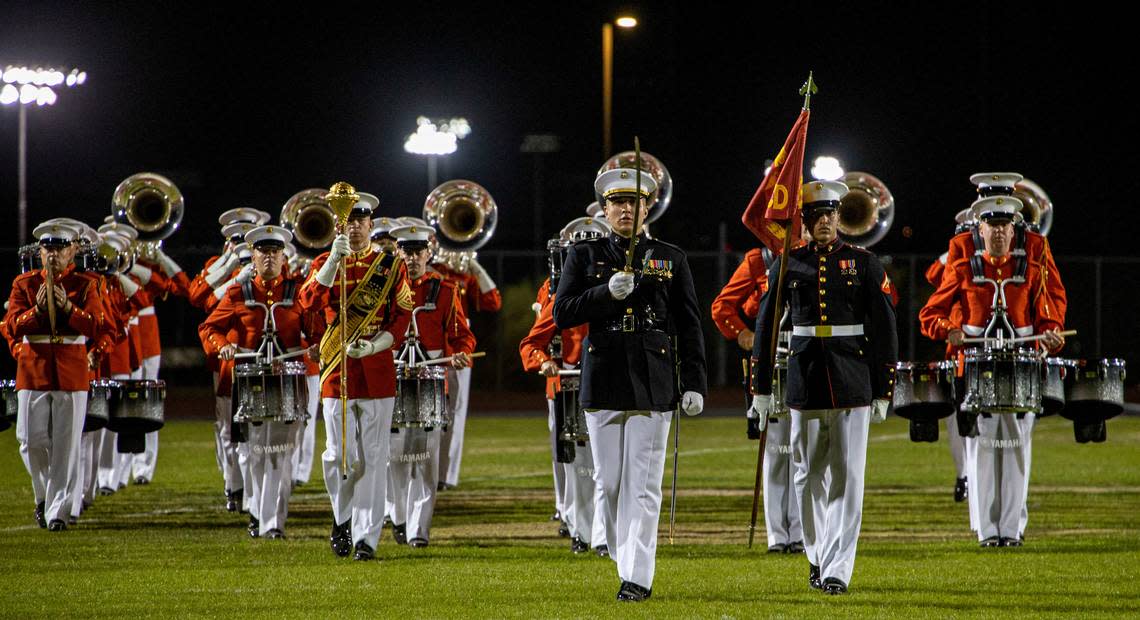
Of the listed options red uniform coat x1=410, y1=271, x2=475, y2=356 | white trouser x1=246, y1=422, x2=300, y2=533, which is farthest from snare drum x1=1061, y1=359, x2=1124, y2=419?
white trouser x1=246, y1=422, x2=300, y2=533

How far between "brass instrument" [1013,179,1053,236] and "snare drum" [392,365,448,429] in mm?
5666

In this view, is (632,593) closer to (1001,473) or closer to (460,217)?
(1001,473)

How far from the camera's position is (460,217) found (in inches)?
623

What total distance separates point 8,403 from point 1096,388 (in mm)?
7664

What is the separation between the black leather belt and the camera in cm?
788

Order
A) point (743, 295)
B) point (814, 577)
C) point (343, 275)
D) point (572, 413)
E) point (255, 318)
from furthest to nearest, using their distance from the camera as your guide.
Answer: point (255, 318) < point (743, 295) < point (572, 413) < point (343, 275) < point (814, 577)

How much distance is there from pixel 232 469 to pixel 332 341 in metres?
3.64

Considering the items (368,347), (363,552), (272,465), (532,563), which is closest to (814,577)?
(532,563)

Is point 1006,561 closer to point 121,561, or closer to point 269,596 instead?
point 269,596

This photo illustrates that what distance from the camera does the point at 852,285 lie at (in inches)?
321

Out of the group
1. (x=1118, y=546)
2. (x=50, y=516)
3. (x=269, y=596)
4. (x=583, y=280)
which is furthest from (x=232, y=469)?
(x=1118, y=546)

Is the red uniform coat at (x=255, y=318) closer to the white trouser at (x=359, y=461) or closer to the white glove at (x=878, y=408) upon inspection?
the white trouser at (x=359, y=461)

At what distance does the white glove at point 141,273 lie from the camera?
14438 mm

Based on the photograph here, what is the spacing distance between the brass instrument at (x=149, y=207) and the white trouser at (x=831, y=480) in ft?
29.6
